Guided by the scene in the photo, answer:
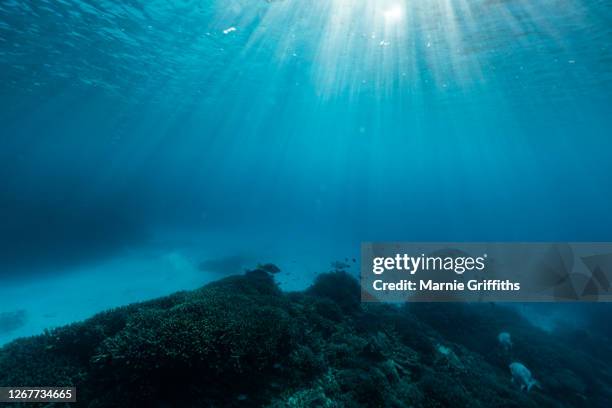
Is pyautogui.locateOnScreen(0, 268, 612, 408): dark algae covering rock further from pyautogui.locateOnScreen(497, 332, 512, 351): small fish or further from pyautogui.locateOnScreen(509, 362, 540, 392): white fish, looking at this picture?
pyautogui.locateOnScreen(497, 332, 512, 351): small fish

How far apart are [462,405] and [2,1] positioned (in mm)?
27483

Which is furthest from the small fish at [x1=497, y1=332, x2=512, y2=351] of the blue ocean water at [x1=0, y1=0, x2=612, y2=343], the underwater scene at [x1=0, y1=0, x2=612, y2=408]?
the blue ocean water at [x1=0, y1=0, x2=612, y2=343]

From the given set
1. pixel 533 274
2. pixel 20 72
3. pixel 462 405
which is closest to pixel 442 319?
pixel 462 405

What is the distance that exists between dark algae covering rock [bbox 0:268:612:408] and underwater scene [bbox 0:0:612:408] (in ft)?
0.14

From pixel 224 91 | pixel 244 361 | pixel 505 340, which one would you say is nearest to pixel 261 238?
pixel 224 91

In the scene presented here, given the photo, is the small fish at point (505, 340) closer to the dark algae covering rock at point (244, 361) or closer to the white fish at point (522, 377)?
the white fish at point (522, 377)

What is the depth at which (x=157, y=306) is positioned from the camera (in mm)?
7242

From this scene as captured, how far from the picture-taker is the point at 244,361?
206 inches

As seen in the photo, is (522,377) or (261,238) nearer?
(522,377)

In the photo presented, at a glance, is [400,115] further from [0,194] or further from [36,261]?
[0,194]

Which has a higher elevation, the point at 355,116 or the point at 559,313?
the point at 355,116

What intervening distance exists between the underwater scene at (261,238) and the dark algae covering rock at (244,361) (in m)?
0.04

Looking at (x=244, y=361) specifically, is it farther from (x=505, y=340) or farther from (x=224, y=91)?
(x=224, y=91)

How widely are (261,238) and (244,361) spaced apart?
60550 mm
